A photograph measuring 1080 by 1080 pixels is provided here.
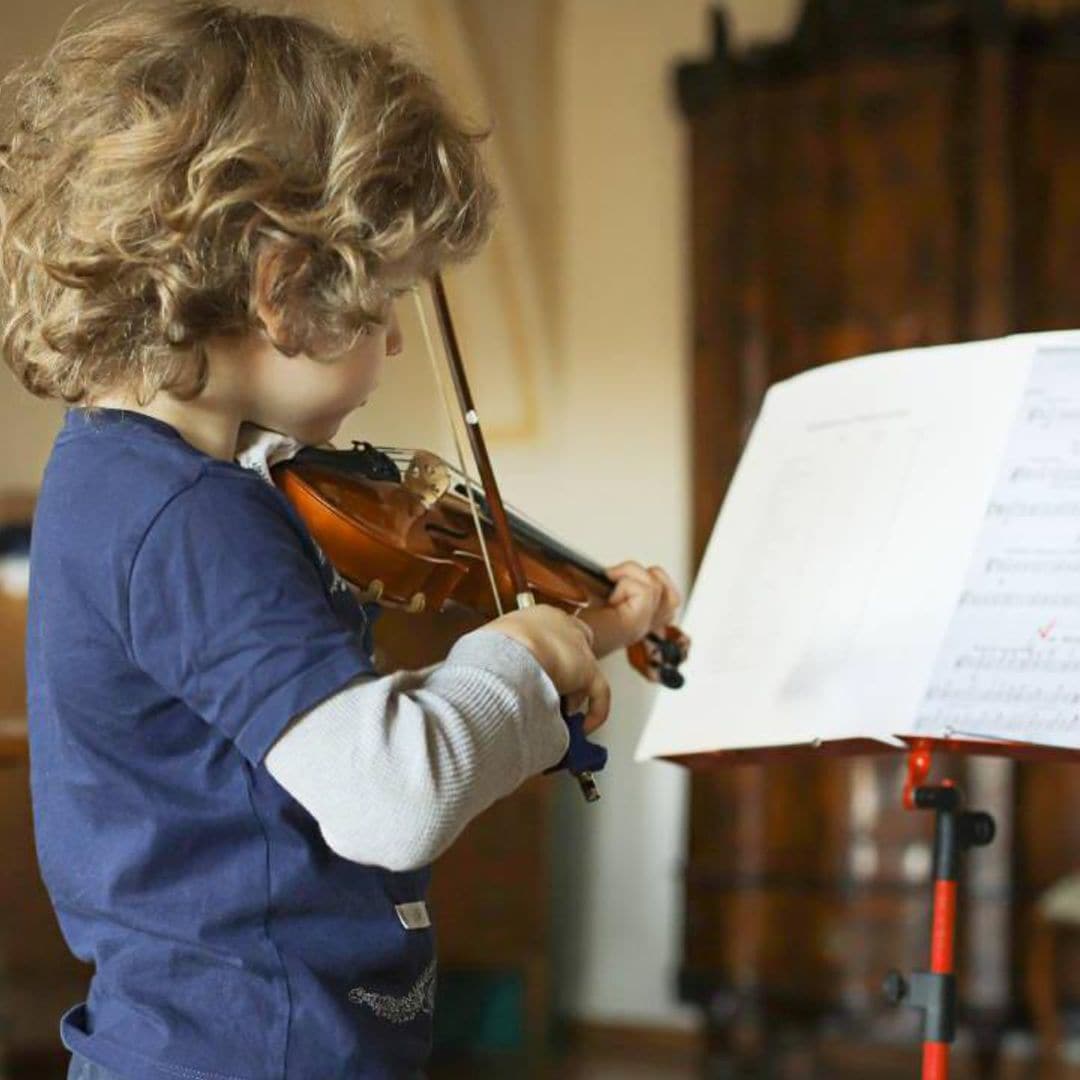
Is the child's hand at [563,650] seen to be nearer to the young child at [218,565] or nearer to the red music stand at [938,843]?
the young child at [218,565]

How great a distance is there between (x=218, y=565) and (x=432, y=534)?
1.07 feet

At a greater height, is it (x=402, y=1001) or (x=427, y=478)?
(x=427, y=478)

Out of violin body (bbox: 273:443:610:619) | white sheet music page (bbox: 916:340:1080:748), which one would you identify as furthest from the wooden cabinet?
violin body (bbox: 273:443:610:619)

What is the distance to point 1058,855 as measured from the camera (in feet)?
12.6

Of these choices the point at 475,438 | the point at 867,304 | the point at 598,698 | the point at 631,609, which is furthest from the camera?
the point at 867,304

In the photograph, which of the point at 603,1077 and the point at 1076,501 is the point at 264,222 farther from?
the point at 603,1077

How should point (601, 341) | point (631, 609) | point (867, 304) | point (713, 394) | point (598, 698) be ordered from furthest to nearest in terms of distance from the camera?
point (601, 341)
point (713, 394)
point (867, 304)
point (631, 609)
point (598, 698)

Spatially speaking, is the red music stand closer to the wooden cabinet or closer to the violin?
the violin

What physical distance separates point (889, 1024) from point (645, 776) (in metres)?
0.90

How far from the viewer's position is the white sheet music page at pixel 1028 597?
4.00ft

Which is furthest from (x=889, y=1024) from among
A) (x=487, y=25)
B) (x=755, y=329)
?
(x=487, y=25)

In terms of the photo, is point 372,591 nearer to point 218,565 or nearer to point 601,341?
point 218,565

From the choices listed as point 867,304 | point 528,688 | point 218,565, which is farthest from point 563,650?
point 867,304

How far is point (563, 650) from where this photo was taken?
993 millimetres
